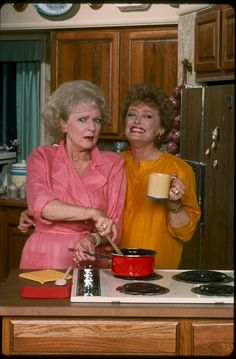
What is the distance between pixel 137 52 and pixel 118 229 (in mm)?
3404

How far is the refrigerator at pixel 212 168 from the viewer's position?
152 inches

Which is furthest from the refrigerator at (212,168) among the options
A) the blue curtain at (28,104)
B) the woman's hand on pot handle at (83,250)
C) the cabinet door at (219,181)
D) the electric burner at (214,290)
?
the blue curtain at (28,104)

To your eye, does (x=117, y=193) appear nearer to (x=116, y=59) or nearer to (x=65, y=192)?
(x=65, y=192)

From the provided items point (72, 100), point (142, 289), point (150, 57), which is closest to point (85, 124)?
point (72, 100)

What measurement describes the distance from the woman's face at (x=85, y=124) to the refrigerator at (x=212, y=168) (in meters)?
1.46

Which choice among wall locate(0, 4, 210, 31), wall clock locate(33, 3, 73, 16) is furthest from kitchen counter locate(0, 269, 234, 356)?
wall clock locate(33, 3, 73, 16)

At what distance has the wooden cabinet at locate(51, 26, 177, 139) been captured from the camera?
5590 millimetres

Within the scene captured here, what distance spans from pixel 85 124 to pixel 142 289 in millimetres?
769

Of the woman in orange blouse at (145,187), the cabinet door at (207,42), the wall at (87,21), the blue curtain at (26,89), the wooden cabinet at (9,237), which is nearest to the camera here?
the woman in orange blouse at (145,187)

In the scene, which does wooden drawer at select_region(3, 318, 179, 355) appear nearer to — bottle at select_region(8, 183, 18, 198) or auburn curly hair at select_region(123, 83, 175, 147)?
auburn curly hair at select_region(123, 83, 175, 147)

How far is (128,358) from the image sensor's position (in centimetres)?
186

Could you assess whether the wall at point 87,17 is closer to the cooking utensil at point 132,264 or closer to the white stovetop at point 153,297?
the cooking utensil at point 132,264

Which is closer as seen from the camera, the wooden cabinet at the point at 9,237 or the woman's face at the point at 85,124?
the woman's face at the point at 85,124

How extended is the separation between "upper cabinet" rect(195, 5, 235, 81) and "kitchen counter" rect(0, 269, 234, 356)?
2558 mm
